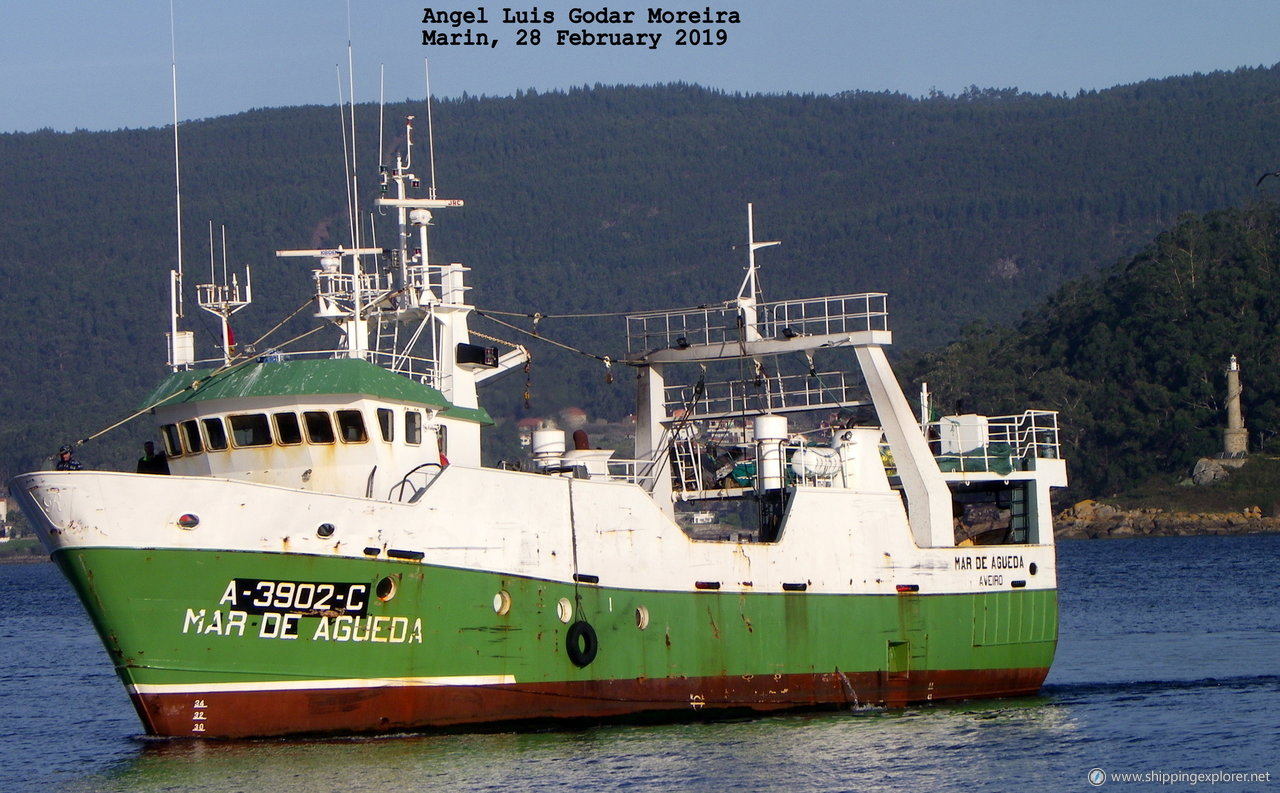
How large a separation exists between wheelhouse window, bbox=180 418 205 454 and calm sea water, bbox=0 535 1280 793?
3.88 metres

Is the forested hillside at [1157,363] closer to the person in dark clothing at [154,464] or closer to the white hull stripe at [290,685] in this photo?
the person in dark clothing at [154,464]

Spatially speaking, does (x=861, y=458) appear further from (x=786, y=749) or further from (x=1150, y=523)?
(x=1150, y=523)

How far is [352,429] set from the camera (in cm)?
2423

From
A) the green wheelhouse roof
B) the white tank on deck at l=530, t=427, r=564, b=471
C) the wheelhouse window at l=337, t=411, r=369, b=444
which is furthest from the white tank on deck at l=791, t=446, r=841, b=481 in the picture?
the wheelhouse window at l=337, t=411, r=369, b=444

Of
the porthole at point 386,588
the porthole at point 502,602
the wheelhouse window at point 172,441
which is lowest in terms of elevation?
the porthole at point 502,602

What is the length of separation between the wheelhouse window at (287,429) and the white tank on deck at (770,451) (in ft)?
23.3

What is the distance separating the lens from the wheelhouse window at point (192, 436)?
80.3 feet

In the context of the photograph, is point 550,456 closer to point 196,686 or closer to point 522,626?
point 522,626

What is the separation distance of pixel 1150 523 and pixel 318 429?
98.2m

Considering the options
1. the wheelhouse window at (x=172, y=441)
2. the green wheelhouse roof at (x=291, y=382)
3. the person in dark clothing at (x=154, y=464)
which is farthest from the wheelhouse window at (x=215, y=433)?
the person in dark clothing at (x=154, y=464)

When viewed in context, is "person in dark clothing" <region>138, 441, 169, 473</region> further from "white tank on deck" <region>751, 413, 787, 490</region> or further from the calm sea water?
"white tank on deck" <region>751, 413, 787, 490</region>

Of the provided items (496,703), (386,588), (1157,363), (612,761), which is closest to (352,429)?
(386,588)

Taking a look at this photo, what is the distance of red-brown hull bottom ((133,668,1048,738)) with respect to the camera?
22609mm

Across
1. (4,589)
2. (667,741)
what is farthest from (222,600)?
(4,589)
